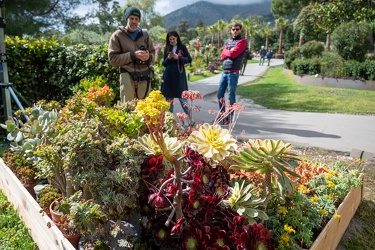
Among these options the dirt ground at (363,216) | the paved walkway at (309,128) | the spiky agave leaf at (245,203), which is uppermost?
the spiky agave leaf at (245,203)

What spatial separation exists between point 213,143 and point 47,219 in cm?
128

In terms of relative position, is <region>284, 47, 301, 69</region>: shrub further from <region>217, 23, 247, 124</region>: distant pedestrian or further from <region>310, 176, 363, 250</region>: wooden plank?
<region>310, 176, 363, 250</region>: wooden plank

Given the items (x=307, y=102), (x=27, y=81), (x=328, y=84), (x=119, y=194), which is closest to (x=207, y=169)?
(x=119, y=194)

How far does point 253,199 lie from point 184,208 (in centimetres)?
40

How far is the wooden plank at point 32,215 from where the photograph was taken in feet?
7.10

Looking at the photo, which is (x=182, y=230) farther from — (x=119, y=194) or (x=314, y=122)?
(x=314, y=122)

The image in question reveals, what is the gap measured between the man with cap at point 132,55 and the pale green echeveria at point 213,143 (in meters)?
2.61

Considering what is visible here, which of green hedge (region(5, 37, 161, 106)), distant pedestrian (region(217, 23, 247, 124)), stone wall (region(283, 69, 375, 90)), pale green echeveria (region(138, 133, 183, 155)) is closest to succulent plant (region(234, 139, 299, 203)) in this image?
pale green echeveria (region(138, 133, 183, 155))

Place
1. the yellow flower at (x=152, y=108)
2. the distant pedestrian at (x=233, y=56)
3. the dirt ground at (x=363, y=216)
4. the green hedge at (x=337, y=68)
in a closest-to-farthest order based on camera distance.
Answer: the yellow flower at (x=152, y=108) → the dirt ground at (x=363, y=216) → the distant pedestrian at (x=233, y=56) → the green hedge at (x=337, y=68)

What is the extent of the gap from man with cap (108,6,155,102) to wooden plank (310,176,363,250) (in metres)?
2.91

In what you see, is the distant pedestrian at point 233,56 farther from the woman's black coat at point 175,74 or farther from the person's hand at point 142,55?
the person's hand at point 142,55

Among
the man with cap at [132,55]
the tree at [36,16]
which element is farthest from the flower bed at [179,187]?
the tree at [36,16]

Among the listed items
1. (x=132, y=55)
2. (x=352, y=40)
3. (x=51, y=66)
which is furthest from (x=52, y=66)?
(x=352, y=40)

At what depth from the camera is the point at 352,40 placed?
15.5 metres
